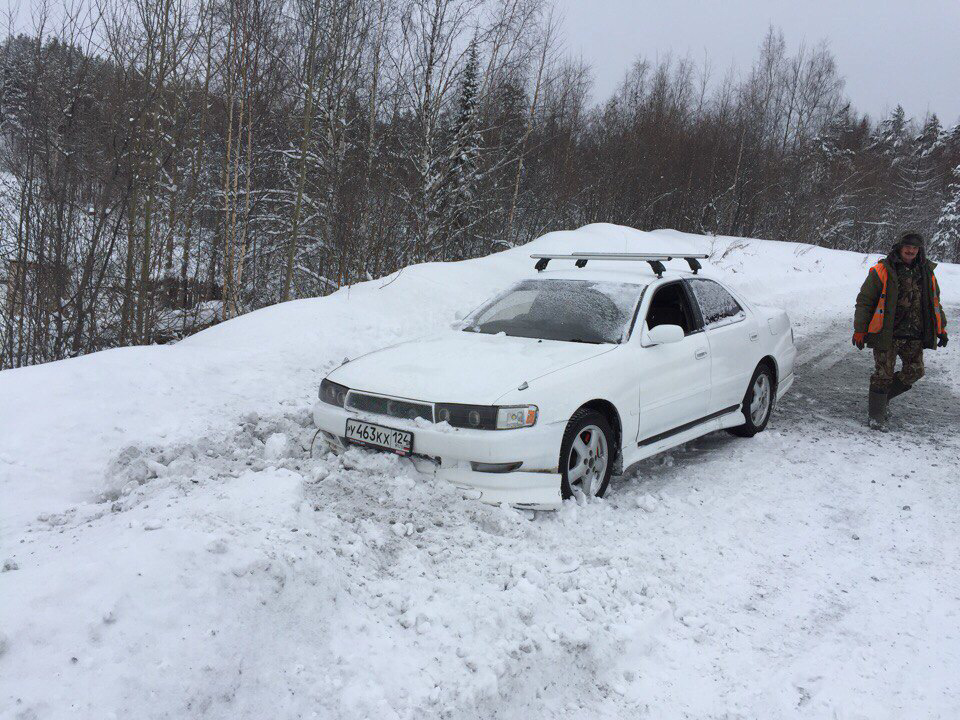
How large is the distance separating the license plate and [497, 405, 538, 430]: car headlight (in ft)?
1.80

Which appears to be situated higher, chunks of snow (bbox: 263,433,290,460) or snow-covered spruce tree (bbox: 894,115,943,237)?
snow-covered spruce tree (bbox: 894,115,943,237)

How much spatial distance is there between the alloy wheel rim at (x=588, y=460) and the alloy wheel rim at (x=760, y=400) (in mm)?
2298

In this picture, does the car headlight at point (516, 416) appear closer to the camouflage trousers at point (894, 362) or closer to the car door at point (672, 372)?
the car door at point (672, 372)

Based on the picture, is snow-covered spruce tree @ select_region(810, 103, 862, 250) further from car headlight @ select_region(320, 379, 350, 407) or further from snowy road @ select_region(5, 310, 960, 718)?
car headlight @ select_region(320, 379, 350, 407)

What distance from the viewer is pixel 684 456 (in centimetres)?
568

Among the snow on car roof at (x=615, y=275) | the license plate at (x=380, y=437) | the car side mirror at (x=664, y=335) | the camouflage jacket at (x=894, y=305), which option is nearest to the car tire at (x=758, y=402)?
the camouflage jacket at (x=894, y=305)

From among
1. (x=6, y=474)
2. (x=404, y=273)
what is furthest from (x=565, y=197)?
(x=6, y=474)

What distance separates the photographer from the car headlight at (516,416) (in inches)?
156

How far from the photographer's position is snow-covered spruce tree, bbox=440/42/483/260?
18.5m

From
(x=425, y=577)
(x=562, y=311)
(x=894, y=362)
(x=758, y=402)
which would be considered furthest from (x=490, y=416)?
(x=894, y=362)

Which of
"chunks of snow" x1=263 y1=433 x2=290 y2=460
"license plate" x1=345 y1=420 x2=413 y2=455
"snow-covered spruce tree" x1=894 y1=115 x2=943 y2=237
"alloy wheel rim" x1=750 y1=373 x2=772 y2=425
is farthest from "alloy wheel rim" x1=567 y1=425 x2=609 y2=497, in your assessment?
"snow-covered spruce tree" x1=894 y1=115 x2=943 y2=237

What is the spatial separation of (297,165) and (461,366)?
1339cm

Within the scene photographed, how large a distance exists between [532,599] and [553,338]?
223 cm

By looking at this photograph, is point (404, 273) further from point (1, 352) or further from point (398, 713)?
point (398, 713)
